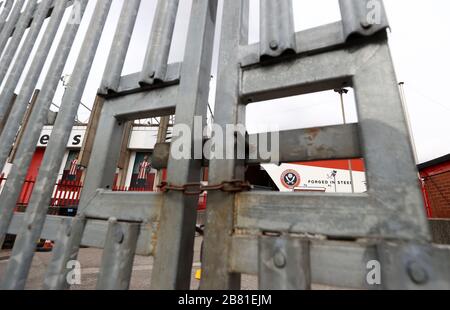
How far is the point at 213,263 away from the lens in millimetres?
890

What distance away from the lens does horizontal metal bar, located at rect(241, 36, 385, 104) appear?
90cm

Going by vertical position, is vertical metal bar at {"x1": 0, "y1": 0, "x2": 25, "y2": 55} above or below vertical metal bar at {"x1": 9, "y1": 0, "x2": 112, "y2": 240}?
above

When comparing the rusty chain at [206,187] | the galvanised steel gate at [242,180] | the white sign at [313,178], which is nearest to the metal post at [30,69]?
the galvanised steel gate at [242,180]

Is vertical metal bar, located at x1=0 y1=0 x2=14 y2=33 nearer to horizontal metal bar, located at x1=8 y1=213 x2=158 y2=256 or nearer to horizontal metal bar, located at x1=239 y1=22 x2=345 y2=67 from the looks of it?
horizontal metal bar, located at x1=8 y1=213 x2=158 y2=256

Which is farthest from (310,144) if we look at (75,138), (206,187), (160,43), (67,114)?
(75,138)

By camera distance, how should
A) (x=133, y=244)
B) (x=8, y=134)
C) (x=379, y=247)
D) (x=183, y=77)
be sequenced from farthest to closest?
(x=8, y=134) → (x=183, y=77) → (x=133, y=244) → (x=379, y=247)

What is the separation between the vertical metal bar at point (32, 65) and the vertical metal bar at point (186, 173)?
141cm

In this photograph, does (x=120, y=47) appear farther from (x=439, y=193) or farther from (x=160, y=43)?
(x=439, y=193)

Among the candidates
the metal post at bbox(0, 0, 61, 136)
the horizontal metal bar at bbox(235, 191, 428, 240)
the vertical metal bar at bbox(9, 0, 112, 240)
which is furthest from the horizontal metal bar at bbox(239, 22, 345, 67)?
the metal post at bbox(0, 0, 61, 136)

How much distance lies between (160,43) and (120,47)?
12.3 inches

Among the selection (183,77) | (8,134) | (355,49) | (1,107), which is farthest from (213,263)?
(1,107)

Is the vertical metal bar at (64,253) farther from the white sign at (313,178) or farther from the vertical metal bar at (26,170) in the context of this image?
the white sign at (313,178)
